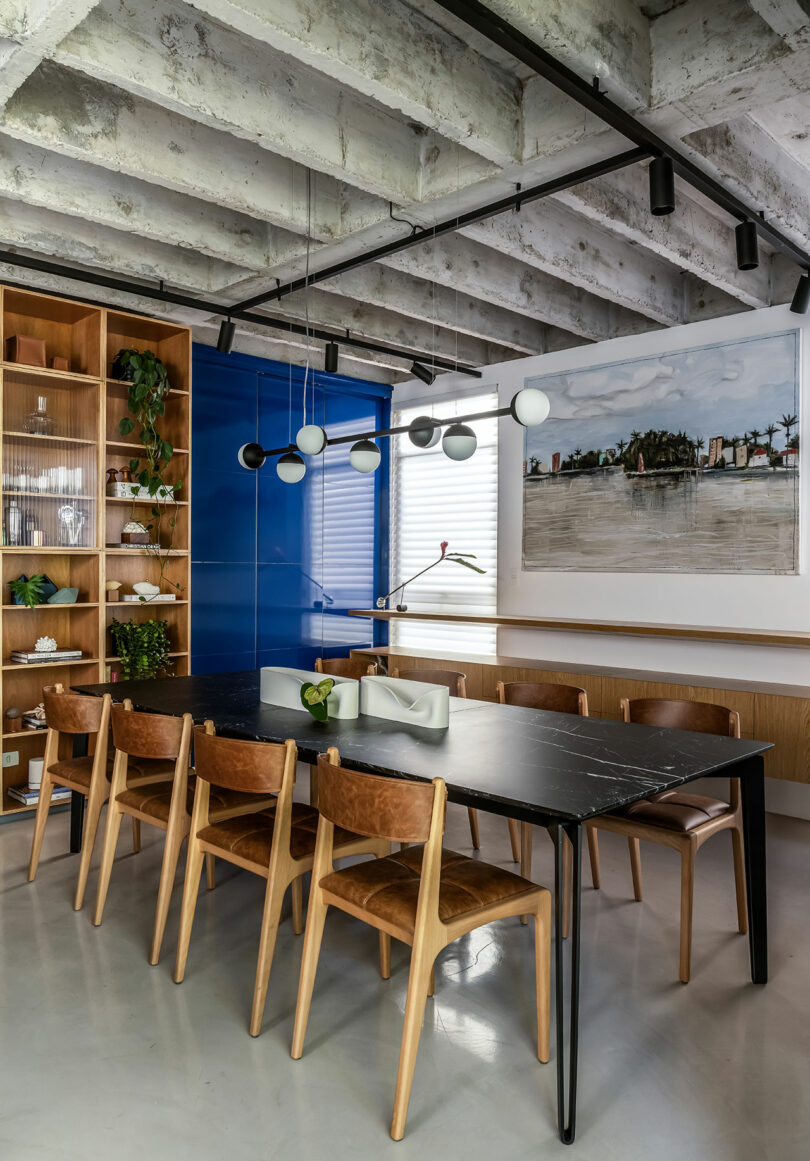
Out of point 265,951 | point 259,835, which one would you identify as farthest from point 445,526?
point 265,951

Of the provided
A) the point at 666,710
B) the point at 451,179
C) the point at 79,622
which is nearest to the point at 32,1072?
the point at 666,710

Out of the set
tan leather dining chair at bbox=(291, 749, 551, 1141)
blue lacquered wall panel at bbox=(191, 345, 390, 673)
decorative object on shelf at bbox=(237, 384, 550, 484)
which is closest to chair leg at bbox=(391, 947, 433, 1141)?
tan leather dining chair at bbox=(291, 749, 551, 1141)

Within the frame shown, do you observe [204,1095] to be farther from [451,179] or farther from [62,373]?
[62,373]

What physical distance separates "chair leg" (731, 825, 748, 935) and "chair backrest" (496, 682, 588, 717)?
3.04 ft

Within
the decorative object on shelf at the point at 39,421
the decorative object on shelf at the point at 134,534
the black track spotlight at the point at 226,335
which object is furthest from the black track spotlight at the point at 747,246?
the decorative object on shelf at the point at 39,421

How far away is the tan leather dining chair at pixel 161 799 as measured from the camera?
3.10 meters

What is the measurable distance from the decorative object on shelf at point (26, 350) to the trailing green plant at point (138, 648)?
1656mm

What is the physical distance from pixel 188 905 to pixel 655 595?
378cm

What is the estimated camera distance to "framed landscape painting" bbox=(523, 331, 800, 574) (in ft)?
16.5

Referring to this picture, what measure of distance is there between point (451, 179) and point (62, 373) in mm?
2667

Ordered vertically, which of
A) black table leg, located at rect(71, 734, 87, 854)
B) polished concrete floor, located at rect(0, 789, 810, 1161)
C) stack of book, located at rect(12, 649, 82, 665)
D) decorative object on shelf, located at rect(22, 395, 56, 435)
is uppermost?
decorative object on shelf, located at rect(22, 395, 56, 435)

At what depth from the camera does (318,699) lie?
10.6ft

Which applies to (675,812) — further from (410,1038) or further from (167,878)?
(167,878)

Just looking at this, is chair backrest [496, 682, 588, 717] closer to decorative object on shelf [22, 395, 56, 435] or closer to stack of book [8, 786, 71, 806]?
stack of book [8, 786, 71, 806]
